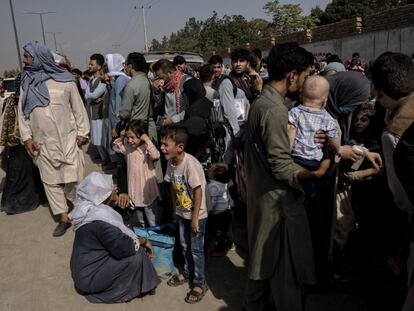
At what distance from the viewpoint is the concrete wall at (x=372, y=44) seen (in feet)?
43.2

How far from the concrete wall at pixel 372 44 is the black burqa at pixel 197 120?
37.7 feet

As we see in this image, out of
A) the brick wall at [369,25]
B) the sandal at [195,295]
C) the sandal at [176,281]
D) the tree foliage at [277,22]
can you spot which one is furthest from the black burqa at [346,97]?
the tree foliage at [277,22]

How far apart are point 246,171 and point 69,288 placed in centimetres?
202

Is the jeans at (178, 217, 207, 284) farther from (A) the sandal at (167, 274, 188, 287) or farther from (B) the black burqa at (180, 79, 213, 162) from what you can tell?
(B) the black burqa at (180, 79, 213, 162)

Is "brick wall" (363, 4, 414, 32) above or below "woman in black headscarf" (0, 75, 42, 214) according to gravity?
above

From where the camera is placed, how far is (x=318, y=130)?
2.28 metres

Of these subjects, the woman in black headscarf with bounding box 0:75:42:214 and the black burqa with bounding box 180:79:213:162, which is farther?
the woman in black headscarf with bounding box 0:75:42:214

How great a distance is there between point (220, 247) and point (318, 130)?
1789 millimetres

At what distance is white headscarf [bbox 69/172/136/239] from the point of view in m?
2.80

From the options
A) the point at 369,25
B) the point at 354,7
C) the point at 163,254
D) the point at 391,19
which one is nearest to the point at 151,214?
the point at 163,254

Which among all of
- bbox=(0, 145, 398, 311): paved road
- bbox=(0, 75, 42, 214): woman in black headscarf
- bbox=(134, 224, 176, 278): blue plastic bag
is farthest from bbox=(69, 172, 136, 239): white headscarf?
bbox=(0, 75, 42, 214): woman in black headscarf

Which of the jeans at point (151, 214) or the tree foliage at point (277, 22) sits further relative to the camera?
the tree foliage at point (277, 22)

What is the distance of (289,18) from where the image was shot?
46375mm

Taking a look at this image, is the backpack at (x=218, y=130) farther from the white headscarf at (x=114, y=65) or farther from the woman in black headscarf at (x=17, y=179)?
the woman in black headscarf at (x=17, y=179)
